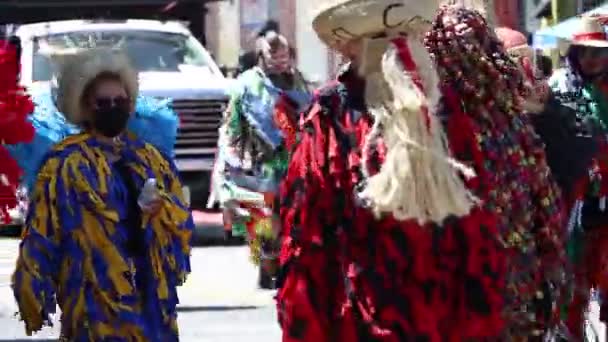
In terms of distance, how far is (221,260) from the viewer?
13.6m

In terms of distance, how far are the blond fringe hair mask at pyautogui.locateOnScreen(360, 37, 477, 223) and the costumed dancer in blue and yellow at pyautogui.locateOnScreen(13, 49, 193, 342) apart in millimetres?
1934

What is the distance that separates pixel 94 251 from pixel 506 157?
1928mm

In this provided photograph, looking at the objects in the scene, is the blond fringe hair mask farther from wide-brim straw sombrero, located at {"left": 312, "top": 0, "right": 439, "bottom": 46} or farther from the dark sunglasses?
the dark sunglasses

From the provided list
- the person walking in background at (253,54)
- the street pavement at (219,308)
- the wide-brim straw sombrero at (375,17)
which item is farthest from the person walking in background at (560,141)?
the person walking in background at (253,54)

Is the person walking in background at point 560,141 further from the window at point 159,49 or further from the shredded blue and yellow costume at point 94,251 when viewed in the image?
the window at point 159,49

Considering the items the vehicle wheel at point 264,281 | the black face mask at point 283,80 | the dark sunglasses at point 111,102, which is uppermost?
the dark sunglasses at point 111,102

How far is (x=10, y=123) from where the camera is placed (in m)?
6.69

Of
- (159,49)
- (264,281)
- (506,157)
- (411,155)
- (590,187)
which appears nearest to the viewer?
(411,155)

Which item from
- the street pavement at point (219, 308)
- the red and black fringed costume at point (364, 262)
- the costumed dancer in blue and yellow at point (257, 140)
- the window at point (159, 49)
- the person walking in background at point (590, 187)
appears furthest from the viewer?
the window at point (159, 49)

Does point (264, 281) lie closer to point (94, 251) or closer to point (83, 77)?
point (83, 77)

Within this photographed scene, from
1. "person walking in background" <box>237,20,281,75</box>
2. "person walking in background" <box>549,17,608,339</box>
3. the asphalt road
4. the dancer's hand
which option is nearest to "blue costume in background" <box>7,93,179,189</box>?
the dancer's hand

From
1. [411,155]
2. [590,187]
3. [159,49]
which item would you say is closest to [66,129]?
[590,187]

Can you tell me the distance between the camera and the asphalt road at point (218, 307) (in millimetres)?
9469

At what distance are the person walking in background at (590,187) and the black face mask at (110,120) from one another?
1723mm
